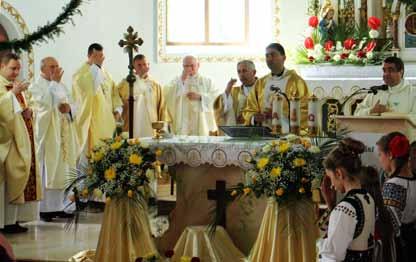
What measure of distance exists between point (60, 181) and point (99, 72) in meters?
1.67

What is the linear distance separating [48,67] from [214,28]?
5581mm

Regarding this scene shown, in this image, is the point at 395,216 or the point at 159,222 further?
the point at 159,222

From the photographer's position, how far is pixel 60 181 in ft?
32.1

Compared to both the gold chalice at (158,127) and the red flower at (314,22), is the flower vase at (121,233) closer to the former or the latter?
Answer: the gold chalice at (158,127)

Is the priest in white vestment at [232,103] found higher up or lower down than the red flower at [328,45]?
lower down

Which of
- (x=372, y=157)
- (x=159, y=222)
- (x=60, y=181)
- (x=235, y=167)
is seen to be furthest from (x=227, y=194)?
(x=60, y=181)

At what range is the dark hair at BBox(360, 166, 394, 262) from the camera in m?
4.20

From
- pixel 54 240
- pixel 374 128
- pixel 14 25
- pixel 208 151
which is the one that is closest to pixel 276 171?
pixel 374 128

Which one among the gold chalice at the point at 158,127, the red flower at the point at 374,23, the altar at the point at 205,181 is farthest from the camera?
the red flower at the point at 374,23

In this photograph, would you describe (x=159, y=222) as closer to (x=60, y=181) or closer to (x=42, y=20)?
(x=60, y=181)

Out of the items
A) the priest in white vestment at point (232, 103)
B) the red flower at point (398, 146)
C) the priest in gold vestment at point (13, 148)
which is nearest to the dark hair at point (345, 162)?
the red flower at point (398, 146)

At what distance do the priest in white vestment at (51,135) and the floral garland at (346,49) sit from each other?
14.0ft

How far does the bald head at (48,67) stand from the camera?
9781 mm

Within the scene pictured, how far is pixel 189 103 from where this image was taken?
1159cm
